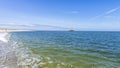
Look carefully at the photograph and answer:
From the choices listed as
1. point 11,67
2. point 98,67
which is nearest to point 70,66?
point 98,67

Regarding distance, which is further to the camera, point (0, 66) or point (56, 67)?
point (56, 67)

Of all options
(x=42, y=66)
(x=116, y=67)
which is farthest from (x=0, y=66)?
(x=116, y=67)

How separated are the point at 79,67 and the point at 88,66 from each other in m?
0.79

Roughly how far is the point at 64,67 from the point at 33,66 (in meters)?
2.21

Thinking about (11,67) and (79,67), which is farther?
(79,67)

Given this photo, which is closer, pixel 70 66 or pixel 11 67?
pixel 11 67

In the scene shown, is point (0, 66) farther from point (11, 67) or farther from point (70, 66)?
point (70, 66)

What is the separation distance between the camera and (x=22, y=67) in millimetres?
9109

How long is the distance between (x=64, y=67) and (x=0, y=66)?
434cm

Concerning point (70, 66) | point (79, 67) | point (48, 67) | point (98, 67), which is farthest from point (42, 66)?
point (98, 67)

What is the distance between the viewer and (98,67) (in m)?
9.72

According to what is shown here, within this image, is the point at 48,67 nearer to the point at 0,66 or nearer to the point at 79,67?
the point at 79,67

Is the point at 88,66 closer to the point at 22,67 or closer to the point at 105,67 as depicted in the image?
the point at 105,67

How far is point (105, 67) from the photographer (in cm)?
977
